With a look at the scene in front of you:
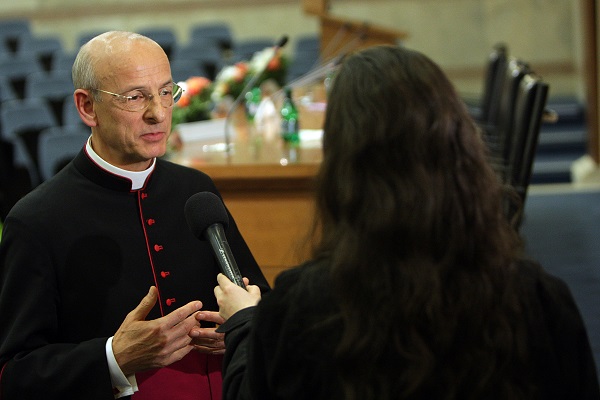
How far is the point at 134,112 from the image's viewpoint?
6.89ft

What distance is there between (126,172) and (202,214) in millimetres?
376

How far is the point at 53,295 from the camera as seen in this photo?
2.01 metres

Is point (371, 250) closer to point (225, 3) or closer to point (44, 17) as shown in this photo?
point (225, 3)

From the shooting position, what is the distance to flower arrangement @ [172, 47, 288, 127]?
5.86 metres

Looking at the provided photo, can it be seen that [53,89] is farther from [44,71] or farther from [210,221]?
[210,221]

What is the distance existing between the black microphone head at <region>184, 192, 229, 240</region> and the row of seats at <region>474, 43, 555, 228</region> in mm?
981

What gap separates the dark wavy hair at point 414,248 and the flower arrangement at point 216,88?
4.27 m

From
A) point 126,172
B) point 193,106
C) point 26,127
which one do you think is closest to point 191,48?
point 26,127

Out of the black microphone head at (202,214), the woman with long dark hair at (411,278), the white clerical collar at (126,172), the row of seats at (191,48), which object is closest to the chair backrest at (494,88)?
the row of seats at (191,48)

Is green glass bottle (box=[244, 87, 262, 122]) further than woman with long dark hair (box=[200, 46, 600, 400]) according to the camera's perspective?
Yes

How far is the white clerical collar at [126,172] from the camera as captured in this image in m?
2.16

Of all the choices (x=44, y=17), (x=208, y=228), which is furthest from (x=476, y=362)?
(x=44, y=17)

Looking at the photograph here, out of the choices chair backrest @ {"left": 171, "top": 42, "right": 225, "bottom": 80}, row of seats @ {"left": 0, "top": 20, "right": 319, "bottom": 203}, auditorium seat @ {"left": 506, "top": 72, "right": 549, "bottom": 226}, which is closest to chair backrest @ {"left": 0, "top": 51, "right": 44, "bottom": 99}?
row of seats @ {"left": 0, "top": 20, "right": 319, "bottom": 203}

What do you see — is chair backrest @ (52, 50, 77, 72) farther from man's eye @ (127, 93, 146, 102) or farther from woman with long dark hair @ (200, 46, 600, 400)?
woman with long dark hair @ (200, 46, 600, 400)
